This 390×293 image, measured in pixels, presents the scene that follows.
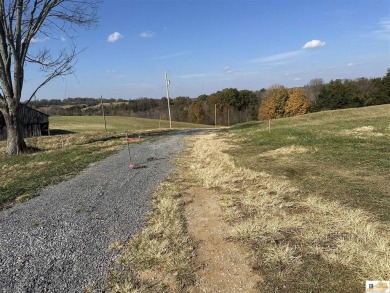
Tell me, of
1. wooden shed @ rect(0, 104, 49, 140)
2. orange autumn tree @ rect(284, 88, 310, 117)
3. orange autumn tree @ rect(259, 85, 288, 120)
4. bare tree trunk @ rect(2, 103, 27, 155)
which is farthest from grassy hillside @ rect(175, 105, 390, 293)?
orange autumn tree @ rect(259, 85, 288, 120)

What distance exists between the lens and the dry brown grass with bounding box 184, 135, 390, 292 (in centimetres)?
334

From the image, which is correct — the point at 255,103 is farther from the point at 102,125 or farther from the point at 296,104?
the point at 102,125

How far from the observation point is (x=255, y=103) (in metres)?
86.6

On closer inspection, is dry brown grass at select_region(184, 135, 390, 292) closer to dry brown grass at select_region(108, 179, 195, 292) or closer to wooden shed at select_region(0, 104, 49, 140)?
dry brown grass at select_region(108, 179, 195, 292)

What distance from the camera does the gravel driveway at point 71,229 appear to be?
144 inches

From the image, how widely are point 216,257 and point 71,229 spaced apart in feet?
8.01

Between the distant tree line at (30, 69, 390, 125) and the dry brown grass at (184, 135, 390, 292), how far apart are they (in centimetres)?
4063

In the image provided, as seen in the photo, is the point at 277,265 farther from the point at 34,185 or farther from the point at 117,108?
the point at 117,108

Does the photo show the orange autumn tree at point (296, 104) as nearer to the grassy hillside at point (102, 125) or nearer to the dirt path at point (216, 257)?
the grassy hillside at point (102, 125)

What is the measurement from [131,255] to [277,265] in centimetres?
178

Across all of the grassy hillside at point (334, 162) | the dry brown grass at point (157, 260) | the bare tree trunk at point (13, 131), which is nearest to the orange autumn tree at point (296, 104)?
the grassy hillside at point (334, 162)

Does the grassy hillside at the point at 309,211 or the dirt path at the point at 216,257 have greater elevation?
the grassy hillside at the point at 309,211

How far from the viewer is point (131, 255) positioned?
4.09m

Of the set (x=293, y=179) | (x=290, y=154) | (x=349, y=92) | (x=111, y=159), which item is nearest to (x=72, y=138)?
(x=111, y=159)
